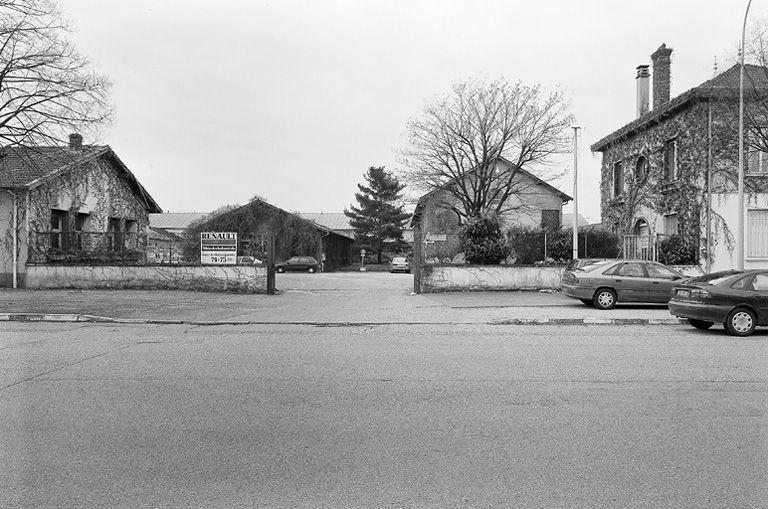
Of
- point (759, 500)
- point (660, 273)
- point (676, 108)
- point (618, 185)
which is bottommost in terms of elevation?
point (759, 500)

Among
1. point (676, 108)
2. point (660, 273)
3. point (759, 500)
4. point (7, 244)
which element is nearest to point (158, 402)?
point (759, 500)

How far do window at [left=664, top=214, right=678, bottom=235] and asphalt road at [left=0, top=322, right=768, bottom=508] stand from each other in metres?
16.4

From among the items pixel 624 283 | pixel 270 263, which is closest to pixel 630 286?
pixel 624 283

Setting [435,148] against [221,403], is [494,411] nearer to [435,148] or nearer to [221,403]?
[221,403]

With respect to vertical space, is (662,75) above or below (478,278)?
above

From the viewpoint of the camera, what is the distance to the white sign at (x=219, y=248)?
22969mm

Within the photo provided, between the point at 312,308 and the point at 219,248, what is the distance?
6.63m

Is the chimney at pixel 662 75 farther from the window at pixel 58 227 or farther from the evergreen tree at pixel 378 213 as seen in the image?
the evergreen tree at pixel 378 213

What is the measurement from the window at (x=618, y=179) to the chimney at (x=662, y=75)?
3567mm

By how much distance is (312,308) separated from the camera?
18000 mm

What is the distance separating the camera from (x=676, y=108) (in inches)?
975

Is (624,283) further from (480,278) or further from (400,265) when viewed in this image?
(400,265)

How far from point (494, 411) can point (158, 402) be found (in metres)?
3.42

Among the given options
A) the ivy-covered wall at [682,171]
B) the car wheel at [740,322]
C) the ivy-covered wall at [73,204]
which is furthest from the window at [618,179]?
the ivy-covered wall at [73,204]
